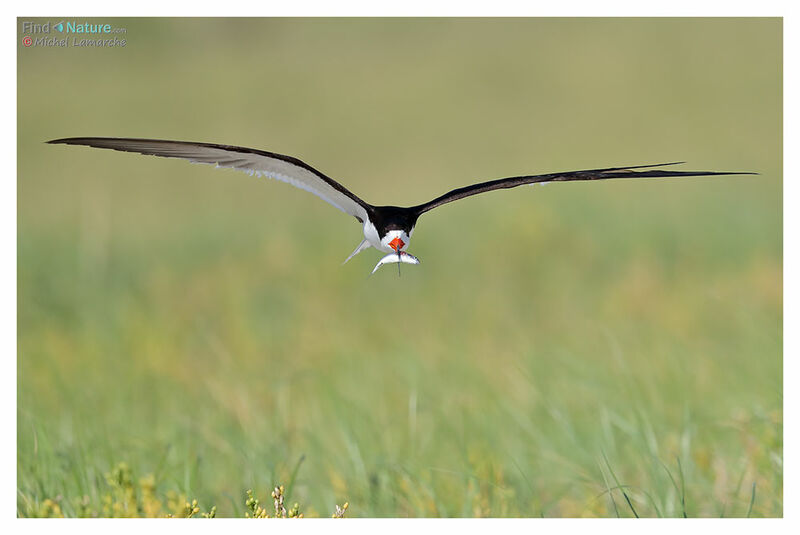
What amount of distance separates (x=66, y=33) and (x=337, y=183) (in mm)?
1772

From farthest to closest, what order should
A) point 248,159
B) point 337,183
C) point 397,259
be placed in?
point 248,159, point 337,183, point 397,259

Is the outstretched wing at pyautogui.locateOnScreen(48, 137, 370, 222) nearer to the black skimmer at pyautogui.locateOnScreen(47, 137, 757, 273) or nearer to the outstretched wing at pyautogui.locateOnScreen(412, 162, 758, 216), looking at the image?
the black skimmer at pyautogui.locateOnScreen(47, 137, 757, 273)

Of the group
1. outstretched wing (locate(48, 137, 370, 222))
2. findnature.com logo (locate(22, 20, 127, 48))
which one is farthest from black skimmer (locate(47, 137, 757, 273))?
findnature.com logo (locate(22, 20, 127, 48))

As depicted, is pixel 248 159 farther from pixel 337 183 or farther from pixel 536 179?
pixel 536 179

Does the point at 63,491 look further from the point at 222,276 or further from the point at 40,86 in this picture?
the point at 40,86

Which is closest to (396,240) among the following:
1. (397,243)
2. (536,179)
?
(397,243)

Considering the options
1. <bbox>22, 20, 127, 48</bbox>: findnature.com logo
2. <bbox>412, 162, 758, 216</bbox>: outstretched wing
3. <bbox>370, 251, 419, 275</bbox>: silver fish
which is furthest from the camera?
<bbox>22, 20, 127, 48</bbox>: findnature.com logo

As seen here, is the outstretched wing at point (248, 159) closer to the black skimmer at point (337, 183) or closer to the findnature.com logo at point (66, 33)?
the black skimmer at point (337, 183)

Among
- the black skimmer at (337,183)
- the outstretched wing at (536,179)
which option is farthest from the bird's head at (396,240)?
the outstretched wing at (536,179)

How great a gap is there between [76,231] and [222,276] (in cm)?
146

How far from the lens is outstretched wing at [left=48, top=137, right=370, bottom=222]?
1991 mm

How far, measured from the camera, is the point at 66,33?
322cm

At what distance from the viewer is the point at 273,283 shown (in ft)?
23.0

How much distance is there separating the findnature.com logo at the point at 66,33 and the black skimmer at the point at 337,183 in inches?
52.8
